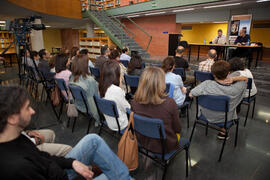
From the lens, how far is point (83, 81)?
2.60 meters

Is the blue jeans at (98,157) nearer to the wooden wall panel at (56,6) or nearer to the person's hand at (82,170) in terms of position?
the person's hand at (82,170)

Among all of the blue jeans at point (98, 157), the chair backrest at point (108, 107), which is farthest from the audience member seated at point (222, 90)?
the blue jeans at point (98, 157)

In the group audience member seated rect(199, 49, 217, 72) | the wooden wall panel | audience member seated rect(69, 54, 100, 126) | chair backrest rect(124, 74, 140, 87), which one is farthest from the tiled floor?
the wooden wall panel

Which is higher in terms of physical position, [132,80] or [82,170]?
[132,80]

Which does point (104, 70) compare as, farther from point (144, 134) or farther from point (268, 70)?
point (268, 70)

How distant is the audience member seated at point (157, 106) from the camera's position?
60.1 inches

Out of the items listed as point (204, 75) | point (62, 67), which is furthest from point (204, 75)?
point (62, 67)

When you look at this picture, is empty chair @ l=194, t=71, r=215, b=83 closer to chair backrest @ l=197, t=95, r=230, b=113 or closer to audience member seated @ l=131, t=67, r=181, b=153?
chair backrest @ l=197, t=95, r=230, b=113

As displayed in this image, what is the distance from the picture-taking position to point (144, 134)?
1598 mm

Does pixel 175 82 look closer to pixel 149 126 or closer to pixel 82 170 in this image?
pixel 149 126

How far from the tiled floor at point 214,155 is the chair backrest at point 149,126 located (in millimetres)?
623

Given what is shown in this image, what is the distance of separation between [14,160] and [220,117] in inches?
81.3

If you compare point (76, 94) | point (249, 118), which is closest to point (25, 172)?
point (76, 94)

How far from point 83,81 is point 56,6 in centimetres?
742
